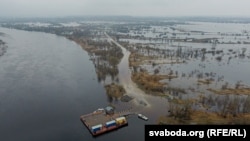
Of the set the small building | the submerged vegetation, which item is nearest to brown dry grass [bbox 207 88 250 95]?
the submerged vegetation

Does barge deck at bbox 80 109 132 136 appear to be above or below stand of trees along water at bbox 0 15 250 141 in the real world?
below

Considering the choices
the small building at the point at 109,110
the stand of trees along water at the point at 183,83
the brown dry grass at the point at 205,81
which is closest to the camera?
the small building at the point at 109,110

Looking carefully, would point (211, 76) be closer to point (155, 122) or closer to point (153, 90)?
point (153, 90)

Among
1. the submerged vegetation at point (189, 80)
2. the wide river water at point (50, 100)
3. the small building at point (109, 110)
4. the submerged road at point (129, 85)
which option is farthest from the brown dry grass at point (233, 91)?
the small building at point (109, 110)

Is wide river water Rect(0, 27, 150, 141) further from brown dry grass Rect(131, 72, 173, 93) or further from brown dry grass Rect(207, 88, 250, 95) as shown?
brown dry grass Rect(207, 88, 250, 95)

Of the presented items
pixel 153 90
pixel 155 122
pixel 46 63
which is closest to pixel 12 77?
pixel 46 63

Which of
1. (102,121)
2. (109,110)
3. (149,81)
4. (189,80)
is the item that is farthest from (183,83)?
(102,121)

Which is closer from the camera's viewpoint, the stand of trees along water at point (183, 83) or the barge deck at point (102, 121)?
the barge deck at point (102, 121)

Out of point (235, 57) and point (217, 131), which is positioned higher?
point (217, 131)

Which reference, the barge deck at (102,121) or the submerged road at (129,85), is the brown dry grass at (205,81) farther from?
the barge deck at (102,121)
